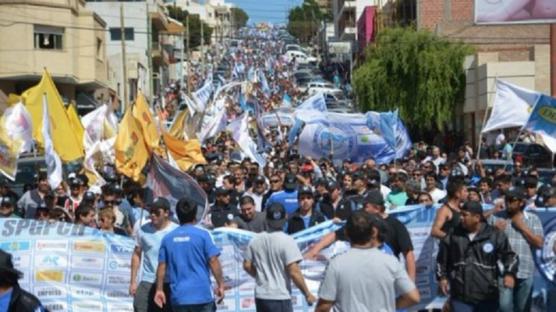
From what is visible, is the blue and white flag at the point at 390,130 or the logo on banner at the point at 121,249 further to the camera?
the blue and white flag at the point at 390,130

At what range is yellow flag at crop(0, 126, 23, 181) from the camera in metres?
15.8

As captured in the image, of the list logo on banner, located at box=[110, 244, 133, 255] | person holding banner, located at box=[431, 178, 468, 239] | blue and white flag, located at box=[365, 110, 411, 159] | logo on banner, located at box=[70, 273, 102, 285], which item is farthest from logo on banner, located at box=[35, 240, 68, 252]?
blue and white flag, located at box=[365, 110, 411, 159]

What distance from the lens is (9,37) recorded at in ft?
156

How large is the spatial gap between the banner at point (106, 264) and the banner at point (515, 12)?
1409cm

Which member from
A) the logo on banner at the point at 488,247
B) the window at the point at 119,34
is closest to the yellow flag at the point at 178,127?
the logo on banner at the point at 488,247

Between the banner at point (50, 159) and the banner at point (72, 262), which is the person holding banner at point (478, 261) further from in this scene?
the banner at point (50, 159)

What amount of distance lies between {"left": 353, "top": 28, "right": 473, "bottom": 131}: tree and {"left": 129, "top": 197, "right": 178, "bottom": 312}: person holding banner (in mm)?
32130

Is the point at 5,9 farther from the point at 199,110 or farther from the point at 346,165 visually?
the point at 346,165

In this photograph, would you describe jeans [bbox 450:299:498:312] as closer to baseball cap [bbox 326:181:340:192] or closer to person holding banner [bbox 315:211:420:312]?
person holding banner [bbox 315:211:420:312]

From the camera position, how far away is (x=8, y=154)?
1617cm

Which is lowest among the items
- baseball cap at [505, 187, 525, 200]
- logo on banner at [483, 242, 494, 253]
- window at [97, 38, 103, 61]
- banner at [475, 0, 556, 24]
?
logo on banner at [483, 242, 494, 253]

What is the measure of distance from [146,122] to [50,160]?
6.05ft

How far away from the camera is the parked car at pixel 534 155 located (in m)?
26.8

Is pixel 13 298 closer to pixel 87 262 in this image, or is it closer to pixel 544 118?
pixel 87 262
